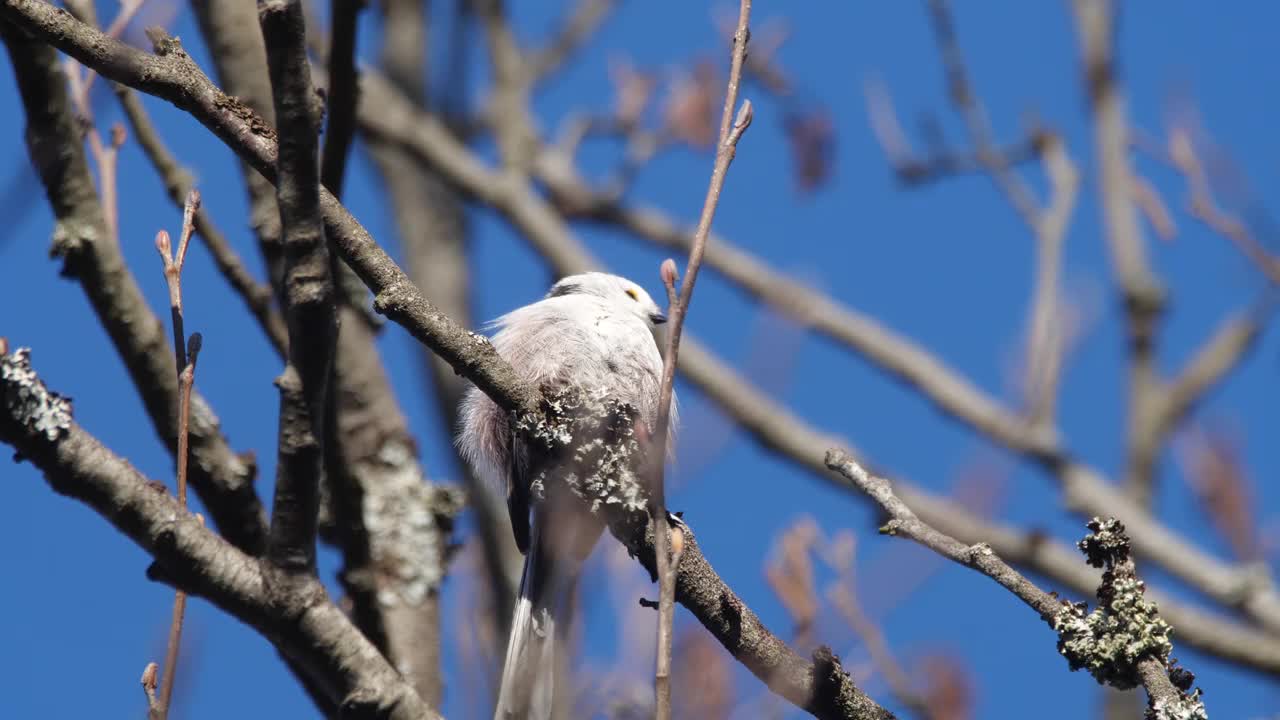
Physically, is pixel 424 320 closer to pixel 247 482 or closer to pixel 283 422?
pixel 283 422

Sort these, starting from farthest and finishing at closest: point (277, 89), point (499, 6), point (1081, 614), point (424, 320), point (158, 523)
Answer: point (499, 6) < point (1081, 614) < point (424, 320) < point (158, 523) < point (277, 89)

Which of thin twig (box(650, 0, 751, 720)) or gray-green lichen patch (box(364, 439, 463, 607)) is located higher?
gray-green lichen patch (box(364, 439, 463, 607))

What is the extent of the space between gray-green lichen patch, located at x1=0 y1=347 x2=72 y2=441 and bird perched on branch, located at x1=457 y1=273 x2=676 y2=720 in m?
0.71

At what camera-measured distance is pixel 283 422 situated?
1.62 m

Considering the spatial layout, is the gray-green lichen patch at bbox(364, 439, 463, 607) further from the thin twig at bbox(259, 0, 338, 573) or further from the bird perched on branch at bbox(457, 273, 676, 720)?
the thin twig at bbox(259, 0, 338, 573)

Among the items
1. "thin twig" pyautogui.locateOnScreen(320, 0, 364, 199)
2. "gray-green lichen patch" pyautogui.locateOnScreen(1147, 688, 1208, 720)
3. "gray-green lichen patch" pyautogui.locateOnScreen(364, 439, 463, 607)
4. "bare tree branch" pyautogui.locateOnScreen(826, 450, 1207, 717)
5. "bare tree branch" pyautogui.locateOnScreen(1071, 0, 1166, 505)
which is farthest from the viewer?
"bare tree branch" pyautogui.locateOnScreen(1071, 0, 1166, 505)

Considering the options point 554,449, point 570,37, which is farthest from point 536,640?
point 570,37

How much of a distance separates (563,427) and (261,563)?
0.55 meters

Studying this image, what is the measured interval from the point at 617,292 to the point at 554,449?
1.98 metres

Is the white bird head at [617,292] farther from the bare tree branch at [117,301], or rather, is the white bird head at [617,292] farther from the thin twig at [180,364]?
the thin twig at [180,364]

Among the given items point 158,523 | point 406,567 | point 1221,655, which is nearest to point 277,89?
point 158,523

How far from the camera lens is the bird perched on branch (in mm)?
2090

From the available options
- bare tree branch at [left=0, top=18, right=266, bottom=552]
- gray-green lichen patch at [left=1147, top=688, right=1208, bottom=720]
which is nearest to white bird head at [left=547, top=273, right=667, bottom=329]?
bare tree branch at [left=0, top=18, right=266, bottom=552]

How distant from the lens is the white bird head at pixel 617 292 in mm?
3977
